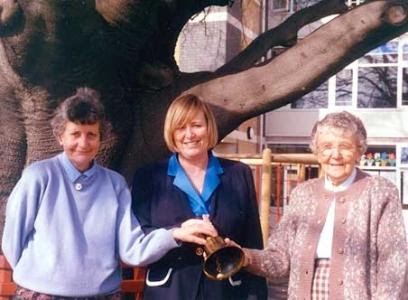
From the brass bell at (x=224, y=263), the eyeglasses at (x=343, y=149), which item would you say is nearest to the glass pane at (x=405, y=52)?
the eyeglasses at (x=343, y=149)

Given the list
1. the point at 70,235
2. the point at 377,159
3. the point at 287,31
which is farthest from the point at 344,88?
the point at 70,235

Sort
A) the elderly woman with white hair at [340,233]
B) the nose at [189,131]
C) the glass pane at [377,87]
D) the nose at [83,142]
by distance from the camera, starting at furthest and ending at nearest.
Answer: the glass pane at [377,87], the nose at [189,131], the nose at [83,142], the elderly woman with white hair at [340,233]

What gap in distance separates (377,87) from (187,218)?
18254 millimetres

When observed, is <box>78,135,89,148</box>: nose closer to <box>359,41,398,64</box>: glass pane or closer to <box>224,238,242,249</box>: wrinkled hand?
<box>224,238,242,249</box>: wrinkled hand

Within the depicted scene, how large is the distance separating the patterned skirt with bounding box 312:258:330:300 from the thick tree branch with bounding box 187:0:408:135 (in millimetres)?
1979

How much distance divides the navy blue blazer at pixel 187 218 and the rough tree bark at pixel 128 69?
161 cm

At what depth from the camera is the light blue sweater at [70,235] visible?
111 inches

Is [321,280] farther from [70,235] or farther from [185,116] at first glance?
[70,235]

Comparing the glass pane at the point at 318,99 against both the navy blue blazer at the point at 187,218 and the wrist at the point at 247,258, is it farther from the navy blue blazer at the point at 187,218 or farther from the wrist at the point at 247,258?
the wrist at the point at 247,258

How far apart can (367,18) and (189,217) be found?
2.17 m

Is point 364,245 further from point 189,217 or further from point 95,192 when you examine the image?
point 95,192

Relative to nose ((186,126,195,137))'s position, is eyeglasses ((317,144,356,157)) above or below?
below

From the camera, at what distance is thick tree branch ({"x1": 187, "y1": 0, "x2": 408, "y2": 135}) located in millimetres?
4469

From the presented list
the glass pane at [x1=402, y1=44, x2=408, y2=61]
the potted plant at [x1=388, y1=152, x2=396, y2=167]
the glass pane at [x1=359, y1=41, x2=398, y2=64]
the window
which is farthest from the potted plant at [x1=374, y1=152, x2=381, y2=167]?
the window
